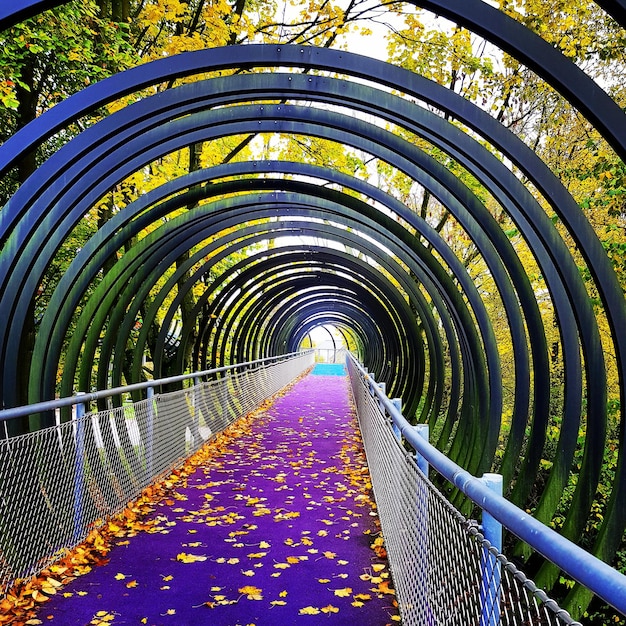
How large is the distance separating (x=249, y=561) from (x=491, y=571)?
2.96 meters

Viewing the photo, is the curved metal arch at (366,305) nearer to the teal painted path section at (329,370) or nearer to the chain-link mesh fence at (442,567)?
the chain-link mesh fence at (442,567)

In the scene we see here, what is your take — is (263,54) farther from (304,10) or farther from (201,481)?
(304,10)

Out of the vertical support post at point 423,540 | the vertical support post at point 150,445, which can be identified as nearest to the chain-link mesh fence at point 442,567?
the vertical support post at point 423,540

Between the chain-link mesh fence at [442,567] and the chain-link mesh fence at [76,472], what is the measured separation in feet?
8.02

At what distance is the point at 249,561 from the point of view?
15.2 ft

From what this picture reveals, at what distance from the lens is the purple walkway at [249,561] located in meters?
3.75

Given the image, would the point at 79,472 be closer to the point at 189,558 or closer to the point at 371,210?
the point at 189,558

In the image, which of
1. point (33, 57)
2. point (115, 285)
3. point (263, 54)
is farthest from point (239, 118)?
point (33, 57)

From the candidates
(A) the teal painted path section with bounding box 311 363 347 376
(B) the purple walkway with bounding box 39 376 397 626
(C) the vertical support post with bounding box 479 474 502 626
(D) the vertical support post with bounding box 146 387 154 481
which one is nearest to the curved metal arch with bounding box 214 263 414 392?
(B) the purple walkway with bounding box 39 376 397 626

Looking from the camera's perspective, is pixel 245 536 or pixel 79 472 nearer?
pixel 79 472

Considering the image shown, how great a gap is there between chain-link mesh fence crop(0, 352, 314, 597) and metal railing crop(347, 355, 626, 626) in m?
2.45

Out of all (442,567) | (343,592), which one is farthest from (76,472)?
(442,567)

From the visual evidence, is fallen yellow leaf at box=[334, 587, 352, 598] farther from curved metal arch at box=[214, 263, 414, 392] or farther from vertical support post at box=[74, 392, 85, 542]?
curved metal arch at box=[214, 263, 414, 392]

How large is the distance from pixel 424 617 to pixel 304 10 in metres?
10.7
